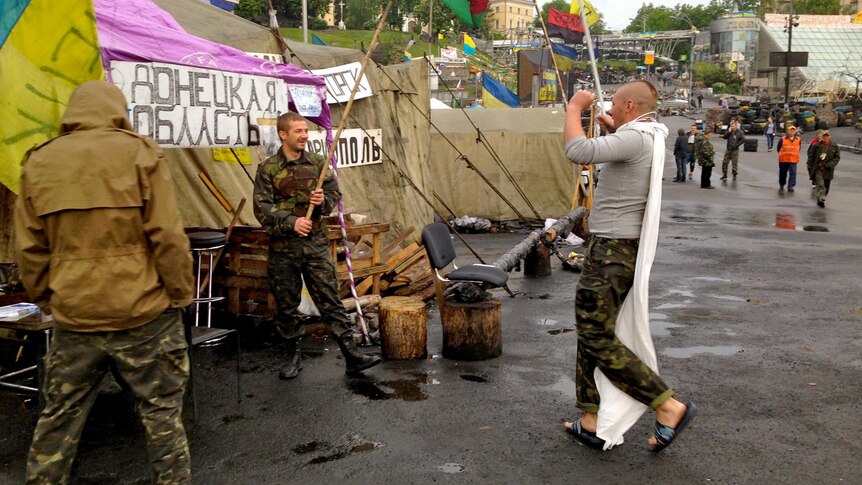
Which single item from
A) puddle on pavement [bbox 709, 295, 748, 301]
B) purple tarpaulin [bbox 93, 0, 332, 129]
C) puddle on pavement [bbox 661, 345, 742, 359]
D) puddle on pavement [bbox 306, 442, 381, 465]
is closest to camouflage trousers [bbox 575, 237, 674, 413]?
puddle on pavement [bbox 306, 442, 381, 465]

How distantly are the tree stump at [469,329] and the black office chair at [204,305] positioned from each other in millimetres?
1825

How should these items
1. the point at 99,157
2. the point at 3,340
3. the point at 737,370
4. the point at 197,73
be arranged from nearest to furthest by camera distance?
1. the point at 99,157
2. the point at 3,340
3. the point at 197,73
4. the point at 737,370

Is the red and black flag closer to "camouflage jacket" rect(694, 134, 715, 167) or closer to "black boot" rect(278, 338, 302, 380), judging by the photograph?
"camouflage jacket" rect(694, 134, 715, 167)

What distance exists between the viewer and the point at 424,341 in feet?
22.5

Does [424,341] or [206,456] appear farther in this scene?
[424,341]

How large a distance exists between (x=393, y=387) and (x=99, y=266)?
3122mm

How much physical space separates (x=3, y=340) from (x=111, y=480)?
1.55m

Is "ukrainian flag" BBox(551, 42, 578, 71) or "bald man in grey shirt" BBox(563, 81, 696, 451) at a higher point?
"ukrainian flag" BBox(551, 42, 578, 71)

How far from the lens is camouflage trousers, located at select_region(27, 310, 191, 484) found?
11.0ft

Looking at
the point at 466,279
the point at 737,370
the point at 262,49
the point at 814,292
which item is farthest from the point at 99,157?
the point at 814,292

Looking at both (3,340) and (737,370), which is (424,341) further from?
(3,340)

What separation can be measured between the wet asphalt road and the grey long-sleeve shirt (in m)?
1.38

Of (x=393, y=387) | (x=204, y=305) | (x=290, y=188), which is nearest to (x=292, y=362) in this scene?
(x=393, y=387)

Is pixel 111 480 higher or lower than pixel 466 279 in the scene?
lower
